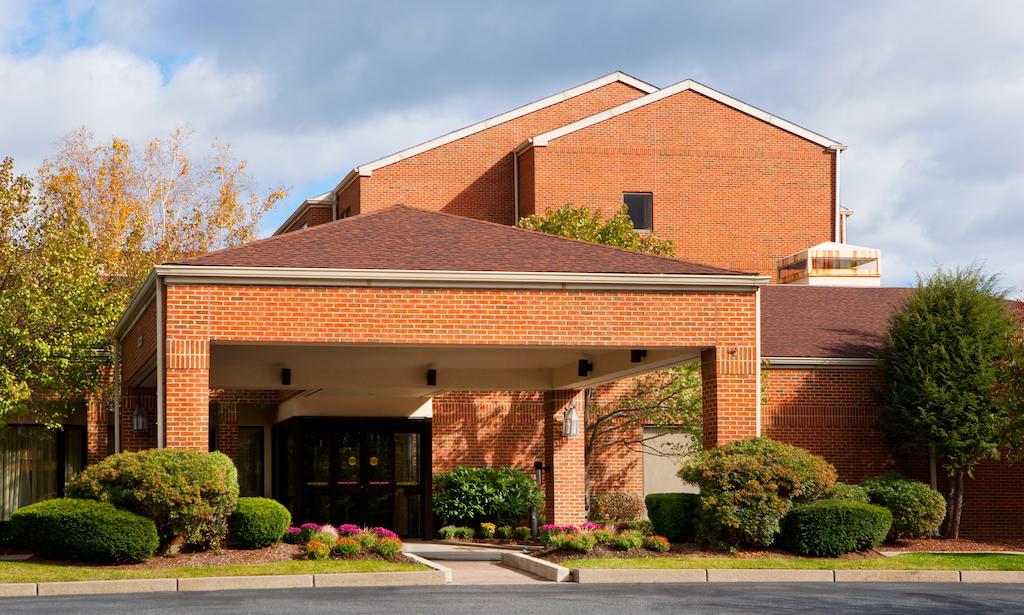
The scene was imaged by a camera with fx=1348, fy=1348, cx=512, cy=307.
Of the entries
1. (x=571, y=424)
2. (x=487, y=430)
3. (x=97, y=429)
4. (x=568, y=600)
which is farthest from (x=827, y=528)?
(x=97, y=429)

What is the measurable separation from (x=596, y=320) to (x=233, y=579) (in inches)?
270

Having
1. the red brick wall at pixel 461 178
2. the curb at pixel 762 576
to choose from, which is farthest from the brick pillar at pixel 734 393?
the red brick wall at pixel 461 178

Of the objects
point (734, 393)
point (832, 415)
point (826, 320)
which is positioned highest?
point (826, 320)

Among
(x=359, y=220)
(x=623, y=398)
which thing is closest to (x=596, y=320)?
(x=359, y=220)

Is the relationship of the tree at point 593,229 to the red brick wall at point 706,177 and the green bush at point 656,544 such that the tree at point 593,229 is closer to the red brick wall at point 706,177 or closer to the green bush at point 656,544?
the red brick wall at point 706,177

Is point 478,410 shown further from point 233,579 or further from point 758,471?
point 233,579

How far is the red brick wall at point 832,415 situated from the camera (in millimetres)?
30219

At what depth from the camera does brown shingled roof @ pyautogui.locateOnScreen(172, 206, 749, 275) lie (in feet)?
65.9

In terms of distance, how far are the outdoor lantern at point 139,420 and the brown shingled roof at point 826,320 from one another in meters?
13.7

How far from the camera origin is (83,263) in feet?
87.3

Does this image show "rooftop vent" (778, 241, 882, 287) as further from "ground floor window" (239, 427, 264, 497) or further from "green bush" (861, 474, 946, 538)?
"ground floor window" (239, 427, 264, 497)

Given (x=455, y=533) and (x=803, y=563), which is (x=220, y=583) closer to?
(x=803, y=563)

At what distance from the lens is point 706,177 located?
4459 cm

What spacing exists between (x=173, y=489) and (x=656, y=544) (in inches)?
269
